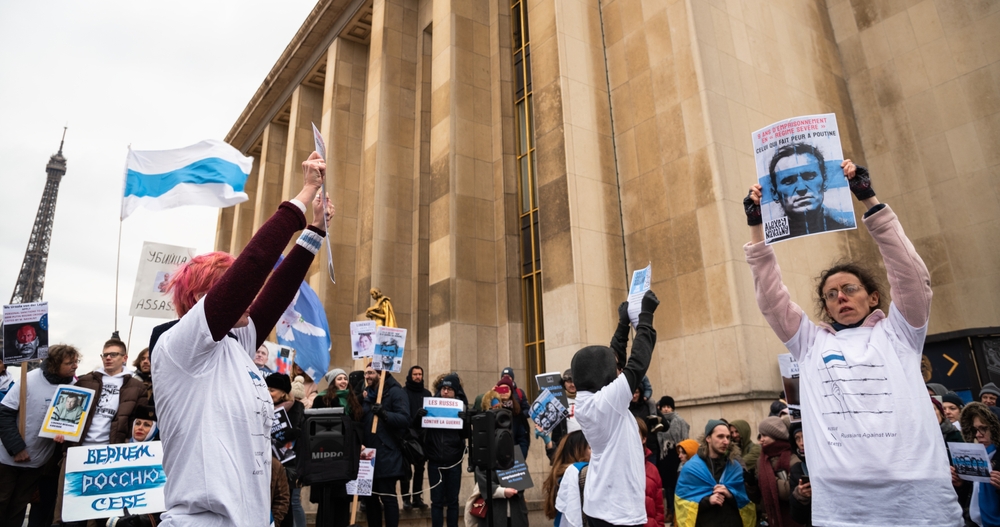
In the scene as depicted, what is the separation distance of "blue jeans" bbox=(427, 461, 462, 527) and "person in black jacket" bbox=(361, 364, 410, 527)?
0.60 meters

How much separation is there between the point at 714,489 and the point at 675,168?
880 cm

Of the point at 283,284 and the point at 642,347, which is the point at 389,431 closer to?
the point at 642,347

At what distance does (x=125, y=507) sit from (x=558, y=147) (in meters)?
11.1

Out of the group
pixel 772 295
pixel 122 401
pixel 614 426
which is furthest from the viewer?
pixel 122 401

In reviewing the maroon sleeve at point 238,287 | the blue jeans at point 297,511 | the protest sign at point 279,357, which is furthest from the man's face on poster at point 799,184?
the protest sign at point 279,357

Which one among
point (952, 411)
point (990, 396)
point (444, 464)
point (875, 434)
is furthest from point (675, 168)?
point (875, 434)

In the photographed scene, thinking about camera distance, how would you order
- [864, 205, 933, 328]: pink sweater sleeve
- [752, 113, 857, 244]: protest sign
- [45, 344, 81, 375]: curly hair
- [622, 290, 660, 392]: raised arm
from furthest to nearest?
[45, 344, 81, 375]: curly hair
[622, 290, 660, 392]: raised arm
[752, 113, 857, 244]: protest sign
[864, 205, 933, 328]: pink sweater sleeve

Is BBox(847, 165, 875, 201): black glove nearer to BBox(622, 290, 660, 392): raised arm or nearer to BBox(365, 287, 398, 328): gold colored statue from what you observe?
BBox(622, 290, 660, 392): raised arm

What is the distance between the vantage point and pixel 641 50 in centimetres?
1433

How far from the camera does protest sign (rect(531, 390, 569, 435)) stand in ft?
23.5

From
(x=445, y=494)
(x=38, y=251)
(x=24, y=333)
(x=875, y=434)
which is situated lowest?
(x=445, y=494)

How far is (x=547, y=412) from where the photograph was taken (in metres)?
7.24

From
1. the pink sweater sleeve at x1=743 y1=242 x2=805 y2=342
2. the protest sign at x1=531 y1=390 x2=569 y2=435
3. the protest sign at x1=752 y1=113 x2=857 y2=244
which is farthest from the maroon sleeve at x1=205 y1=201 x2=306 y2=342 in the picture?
the protest sign at x1=531 y1=390 x2=569 y2=435

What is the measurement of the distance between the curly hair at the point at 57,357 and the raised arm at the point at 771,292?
741 cm
